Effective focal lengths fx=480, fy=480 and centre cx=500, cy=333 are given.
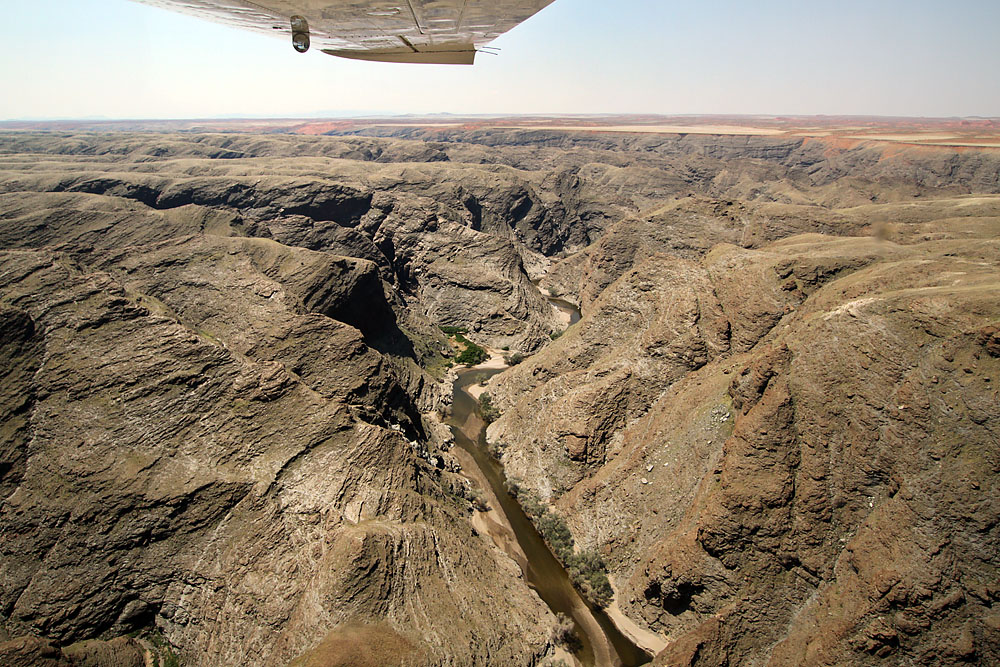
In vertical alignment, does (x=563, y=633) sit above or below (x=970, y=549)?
below

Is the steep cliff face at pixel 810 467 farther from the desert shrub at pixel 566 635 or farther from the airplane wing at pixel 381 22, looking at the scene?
the airplane wing at pixel 381 22

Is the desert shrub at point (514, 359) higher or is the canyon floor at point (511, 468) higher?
the canyon floor at point (511, 468)

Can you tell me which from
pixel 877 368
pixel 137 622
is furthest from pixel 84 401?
pixel 877 368

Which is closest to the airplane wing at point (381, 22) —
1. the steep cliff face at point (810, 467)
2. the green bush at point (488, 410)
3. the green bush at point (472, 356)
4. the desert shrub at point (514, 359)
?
the steep cliff face at point (810, 467)

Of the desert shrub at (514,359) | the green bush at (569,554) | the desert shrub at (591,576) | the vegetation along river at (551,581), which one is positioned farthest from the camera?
the desert shrub at (514,359)

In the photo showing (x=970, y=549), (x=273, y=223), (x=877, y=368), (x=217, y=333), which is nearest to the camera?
(x=970, y=549)

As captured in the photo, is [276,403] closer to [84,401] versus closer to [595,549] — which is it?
[84,401]

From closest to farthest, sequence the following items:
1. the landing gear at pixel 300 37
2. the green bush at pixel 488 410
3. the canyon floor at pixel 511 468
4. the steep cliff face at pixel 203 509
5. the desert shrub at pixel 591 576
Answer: the landing gear at pixel 300 37 → the canyon floor at pixel 511 468 → the steep cliff face at pixel 203 509 → the desert shrub at pixel 591 576 → the green bush at pixel 488 410

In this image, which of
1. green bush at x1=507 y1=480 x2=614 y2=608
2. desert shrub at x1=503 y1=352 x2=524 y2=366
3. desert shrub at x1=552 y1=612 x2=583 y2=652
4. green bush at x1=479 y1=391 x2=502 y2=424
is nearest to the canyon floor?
desert shrub at x1=552 y1=612 x2=583 y2=652

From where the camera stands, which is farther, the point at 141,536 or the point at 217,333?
the point at 217,333
